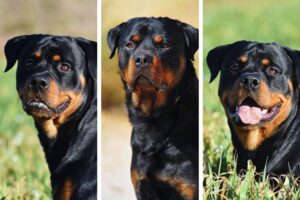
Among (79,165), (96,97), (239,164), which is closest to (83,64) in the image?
(96,97)

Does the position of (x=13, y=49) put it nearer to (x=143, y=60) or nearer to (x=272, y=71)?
(x=143, y=60)

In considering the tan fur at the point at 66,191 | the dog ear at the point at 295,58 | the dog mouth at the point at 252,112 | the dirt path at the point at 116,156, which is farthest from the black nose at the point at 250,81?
the tan fur at the point at 66,191

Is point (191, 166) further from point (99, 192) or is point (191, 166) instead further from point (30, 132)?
point (30, 132)

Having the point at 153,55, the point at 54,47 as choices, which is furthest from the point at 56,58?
the point at 153,55

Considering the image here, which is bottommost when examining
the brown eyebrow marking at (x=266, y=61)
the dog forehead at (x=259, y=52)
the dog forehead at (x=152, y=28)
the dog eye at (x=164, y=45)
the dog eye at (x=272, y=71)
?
the dog eye at (x=272, y=71)

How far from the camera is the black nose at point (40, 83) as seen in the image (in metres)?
6.42

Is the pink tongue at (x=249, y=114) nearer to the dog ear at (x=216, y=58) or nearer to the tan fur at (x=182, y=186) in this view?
the dog ear at (x=216, y=58)

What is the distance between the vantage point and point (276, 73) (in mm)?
6344

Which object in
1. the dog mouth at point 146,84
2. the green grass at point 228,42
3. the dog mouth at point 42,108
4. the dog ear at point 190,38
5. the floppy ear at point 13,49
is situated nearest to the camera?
the green grass at point 228,42

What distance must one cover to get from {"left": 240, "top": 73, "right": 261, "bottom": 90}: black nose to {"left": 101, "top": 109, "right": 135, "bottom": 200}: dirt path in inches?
38.1

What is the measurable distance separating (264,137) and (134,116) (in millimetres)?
959

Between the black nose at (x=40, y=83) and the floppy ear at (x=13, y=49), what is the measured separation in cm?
Result: 35

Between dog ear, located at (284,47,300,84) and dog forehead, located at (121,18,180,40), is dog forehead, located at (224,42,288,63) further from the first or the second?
dog forehead, located at (121,18,180,40)

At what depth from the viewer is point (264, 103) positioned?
20.6ft
